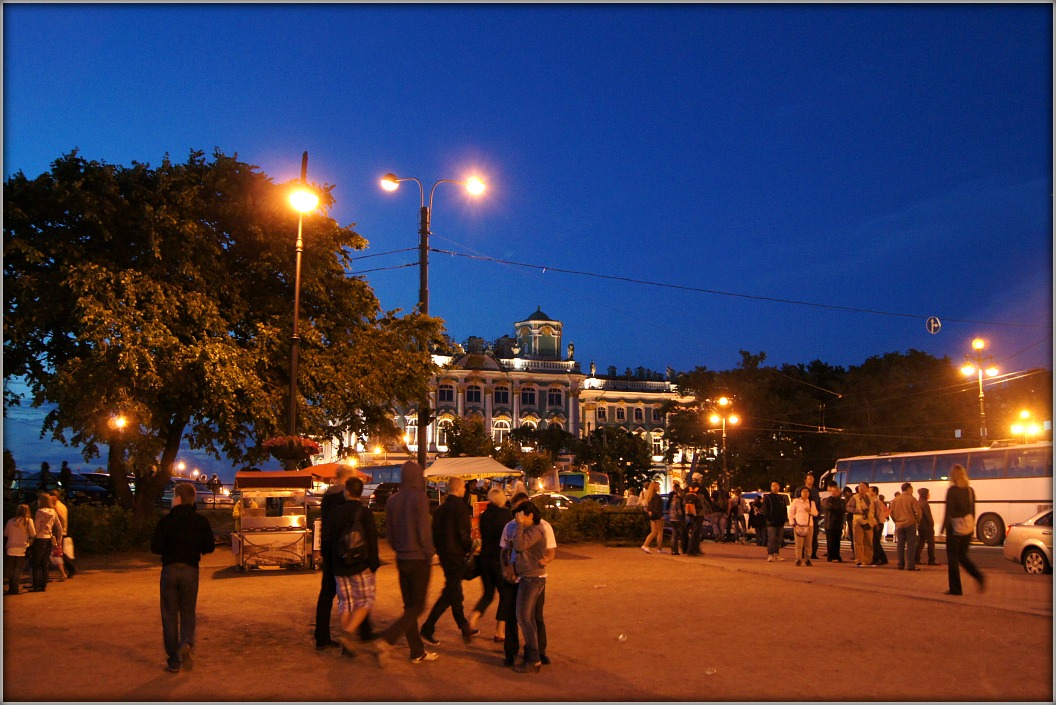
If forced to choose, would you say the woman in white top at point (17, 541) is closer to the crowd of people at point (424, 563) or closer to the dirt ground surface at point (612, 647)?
the dirt ground surface at point (612, 647)

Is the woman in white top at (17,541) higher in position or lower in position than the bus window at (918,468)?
lower

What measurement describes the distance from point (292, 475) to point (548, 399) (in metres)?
74.7

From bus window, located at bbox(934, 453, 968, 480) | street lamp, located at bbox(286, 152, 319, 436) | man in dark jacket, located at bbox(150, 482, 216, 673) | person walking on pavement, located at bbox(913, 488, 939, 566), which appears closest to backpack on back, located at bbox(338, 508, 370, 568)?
man in dark jacket, located at bbox(150, 482, 216, 673)

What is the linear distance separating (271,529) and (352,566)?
8.91m

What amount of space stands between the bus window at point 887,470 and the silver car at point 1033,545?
48.9ft

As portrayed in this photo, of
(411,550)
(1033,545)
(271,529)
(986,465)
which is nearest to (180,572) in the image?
(411,550)

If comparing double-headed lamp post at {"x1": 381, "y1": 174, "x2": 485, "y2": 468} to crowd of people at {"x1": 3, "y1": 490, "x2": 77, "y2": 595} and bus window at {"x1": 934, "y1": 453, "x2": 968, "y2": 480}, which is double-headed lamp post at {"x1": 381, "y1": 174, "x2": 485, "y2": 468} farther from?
bus window at {"x1": 934, "y1": 453, "x2": 968, "y2": 480}

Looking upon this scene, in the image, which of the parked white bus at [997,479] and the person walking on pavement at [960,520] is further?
the parked white bus at [997,479]

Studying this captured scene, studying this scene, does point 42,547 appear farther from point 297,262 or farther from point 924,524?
point 924,524

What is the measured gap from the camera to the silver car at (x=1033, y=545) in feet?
58.6

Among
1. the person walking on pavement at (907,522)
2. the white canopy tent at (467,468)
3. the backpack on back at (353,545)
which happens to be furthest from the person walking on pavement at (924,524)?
the backpack on back at (353,545)

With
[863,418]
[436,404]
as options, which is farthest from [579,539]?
[436,404]

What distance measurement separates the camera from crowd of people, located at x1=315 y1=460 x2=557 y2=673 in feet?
28.1

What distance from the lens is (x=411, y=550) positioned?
28.3ft
